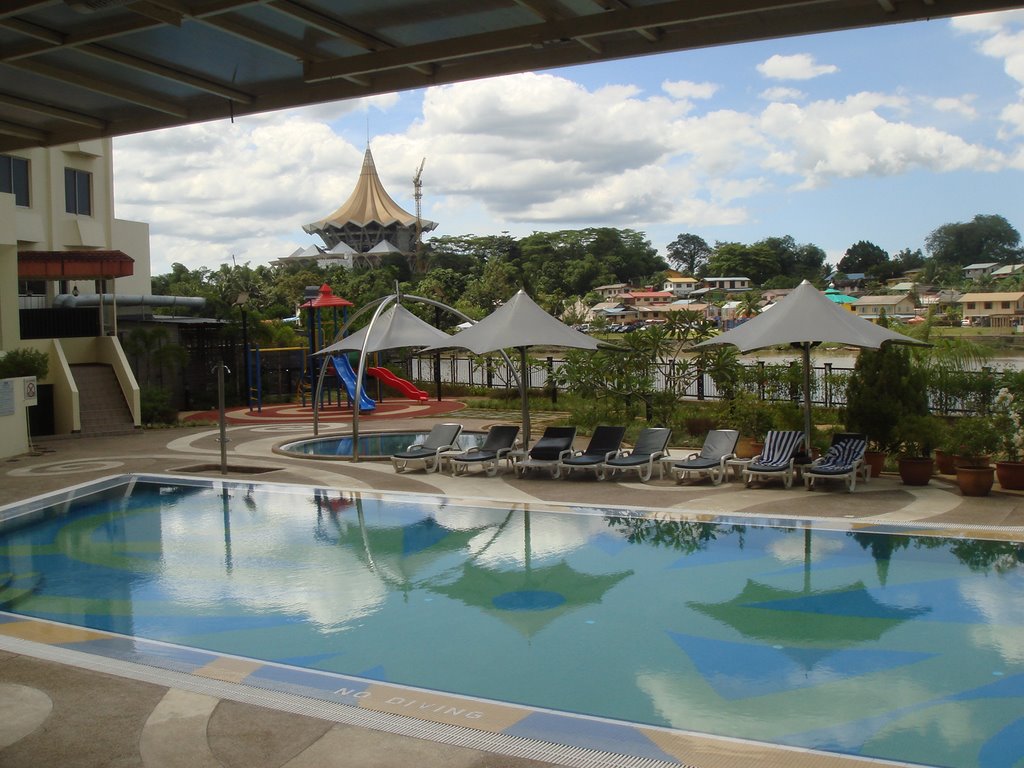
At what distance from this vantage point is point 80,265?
1026 inches

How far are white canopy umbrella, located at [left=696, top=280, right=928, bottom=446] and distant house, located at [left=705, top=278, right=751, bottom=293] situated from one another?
91.3m

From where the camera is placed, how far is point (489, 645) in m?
8.45

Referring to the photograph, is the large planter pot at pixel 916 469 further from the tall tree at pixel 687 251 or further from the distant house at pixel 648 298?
the tall tree at pixel 687 251

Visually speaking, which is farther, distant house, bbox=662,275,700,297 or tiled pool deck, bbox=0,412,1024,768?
distant house, bbox=662,275,700,297

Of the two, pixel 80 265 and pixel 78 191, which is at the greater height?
pixel 78 191

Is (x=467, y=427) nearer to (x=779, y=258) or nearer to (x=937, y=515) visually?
(x=937, y=515)

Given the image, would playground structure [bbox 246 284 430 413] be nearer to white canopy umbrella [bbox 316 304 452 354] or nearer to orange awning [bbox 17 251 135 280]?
orange awning [bbox 17 251 135 280]

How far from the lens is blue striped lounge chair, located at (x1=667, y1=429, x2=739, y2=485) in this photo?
15344 mm

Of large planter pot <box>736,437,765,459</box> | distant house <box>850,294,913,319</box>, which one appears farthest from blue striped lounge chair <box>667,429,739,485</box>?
distant house <box>850,294,913,319</box>

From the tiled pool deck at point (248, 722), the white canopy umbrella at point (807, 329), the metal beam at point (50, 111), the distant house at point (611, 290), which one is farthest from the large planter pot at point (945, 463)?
the distant house at point (611, 290)

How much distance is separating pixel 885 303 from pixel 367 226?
70.5 m

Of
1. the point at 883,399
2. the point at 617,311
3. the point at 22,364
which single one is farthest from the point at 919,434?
the point at 617,311

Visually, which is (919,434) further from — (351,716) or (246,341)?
(246,341)

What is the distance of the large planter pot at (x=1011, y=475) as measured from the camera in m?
13.9
